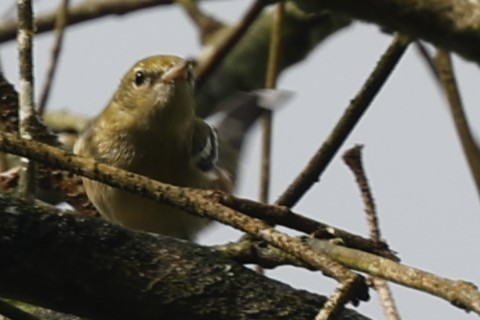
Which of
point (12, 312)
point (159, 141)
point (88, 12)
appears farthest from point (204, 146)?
point (12, 312)

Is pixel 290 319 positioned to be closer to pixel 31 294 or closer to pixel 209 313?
pixel 209 313

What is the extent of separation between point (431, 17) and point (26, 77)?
1032 millimetres

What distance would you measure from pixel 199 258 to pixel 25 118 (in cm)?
71

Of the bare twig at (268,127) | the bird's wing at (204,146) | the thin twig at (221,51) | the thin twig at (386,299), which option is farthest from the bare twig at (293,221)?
the thin twig at (221,51)

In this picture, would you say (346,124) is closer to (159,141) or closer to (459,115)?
(459,115)

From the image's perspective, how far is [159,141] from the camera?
3414 millimetres

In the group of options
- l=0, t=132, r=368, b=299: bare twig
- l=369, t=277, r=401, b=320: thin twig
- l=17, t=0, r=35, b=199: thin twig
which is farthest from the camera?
l=17, t=0, r=35, b=199: thin twig

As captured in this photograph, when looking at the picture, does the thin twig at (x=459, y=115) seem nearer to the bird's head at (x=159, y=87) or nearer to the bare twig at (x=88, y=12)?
the bird's head at (x=159, y=87)

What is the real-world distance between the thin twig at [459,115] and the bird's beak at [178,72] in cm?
103

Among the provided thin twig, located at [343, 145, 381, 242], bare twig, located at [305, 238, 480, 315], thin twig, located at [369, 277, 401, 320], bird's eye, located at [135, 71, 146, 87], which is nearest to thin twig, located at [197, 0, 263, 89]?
bird's eye, located at [135, 71, 146, 87]

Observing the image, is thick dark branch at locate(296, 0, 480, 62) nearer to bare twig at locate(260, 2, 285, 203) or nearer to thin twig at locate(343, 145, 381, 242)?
thin twig at locate(343, 145, 381, 242)

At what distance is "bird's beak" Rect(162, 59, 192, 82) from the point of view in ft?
11.2

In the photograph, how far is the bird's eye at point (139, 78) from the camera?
11.9 ft

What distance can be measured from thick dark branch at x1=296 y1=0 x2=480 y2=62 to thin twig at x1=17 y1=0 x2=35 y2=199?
86 cm
